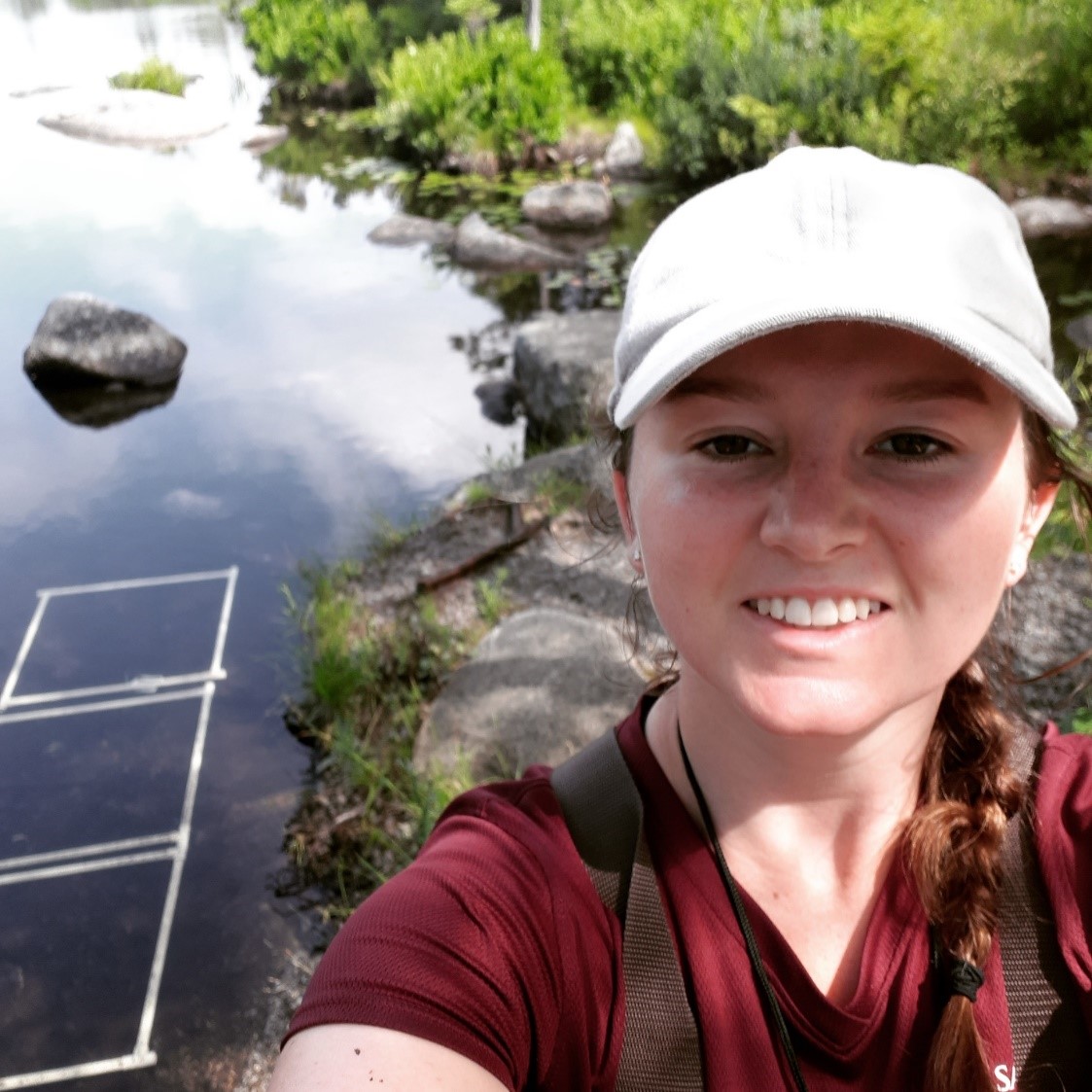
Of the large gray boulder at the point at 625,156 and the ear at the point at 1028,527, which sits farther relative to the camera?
the large gray boulder at the point at 625,156

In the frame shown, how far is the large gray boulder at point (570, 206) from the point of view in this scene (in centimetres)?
1173

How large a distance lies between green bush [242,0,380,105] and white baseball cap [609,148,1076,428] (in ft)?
61.5

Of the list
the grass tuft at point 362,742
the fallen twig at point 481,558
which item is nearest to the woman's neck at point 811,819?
the grass tuft at point 362,742

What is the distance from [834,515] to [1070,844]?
0.51m

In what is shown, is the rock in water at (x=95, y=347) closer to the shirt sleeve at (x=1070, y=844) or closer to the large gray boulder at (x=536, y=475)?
the large gray boulder at (x=536, y=475)

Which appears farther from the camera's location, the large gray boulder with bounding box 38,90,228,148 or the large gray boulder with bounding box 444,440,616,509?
the large gray boulder with bounding box 38,90,228,148

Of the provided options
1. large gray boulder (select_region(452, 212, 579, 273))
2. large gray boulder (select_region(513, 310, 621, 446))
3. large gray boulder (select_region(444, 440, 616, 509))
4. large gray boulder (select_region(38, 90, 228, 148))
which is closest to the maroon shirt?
large gray boulder (select_region(444, 440, 616, 509))

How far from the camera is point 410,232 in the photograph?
11.5 metres

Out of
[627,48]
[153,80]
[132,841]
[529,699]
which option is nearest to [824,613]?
[529,699]

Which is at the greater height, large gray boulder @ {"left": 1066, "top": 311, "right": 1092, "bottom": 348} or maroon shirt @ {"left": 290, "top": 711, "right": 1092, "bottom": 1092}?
maroon shirt @ {"left": 290, "top": 711, "right": 1092, "bottom": 1092}

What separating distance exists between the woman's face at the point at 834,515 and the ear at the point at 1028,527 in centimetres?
10

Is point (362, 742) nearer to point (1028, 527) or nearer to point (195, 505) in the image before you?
point (195, 505)

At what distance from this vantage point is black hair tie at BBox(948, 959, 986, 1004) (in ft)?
3.48

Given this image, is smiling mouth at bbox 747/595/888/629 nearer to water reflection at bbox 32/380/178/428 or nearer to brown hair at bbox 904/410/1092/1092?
brown hair at bbox 904/410/1092/1092
